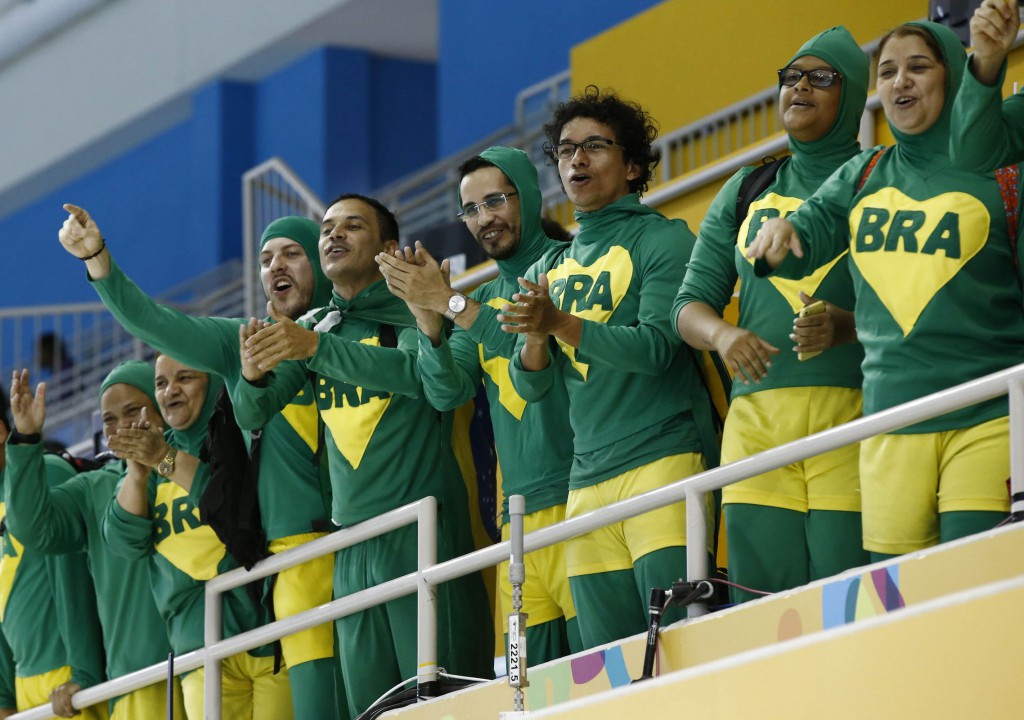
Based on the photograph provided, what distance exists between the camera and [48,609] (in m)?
6.29

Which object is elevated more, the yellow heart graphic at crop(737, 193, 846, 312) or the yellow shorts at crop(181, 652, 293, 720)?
the yellow heart graphic at crop(737, 193, 846, 312)

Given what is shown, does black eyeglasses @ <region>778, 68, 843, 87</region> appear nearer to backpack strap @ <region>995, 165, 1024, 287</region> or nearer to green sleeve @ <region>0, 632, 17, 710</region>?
backpack strap @ <region>995, 165, 1024, 287</region>

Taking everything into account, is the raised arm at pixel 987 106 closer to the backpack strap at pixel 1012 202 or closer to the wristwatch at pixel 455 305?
the backpack strap at pixel 1012 202

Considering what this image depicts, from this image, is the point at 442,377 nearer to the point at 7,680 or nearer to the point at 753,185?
the point at 753,185

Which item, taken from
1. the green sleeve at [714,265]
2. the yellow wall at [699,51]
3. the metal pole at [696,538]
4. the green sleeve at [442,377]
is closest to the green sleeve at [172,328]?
the green sleeve at [442,377]

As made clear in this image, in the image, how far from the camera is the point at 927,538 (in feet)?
12.4

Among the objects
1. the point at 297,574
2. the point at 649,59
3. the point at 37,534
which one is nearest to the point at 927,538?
the point at 297,574

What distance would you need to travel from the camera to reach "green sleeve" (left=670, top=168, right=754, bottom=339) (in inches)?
171

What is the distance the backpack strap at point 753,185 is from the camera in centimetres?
440

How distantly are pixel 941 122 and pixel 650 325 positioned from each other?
0.88 metres

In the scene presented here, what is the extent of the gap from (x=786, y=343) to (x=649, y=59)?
15.2 feet

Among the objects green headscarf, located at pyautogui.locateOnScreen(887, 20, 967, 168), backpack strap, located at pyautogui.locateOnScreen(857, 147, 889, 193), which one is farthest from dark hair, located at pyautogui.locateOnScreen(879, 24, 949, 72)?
backpack strap, located at pyautogui.locateOnScreen(857, 147, 889, 193)

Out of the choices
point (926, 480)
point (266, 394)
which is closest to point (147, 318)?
point (266, 394)

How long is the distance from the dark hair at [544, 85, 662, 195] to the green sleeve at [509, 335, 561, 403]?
61 centimetres
